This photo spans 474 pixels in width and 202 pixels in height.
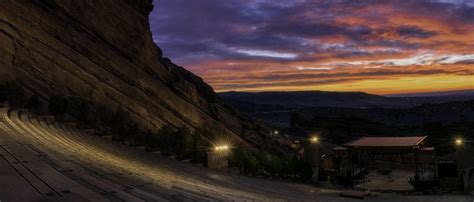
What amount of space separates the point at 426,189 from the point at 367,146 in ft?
11.5

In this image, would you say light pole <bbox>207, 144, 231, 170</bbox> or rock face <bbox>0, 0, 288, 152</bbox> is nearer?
light pole <bbox>207, 144, 231, 170</bbox>

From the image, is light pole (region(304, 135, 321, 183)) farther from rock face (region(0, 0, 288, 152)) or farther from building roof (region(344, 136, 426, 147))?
rock face (region(0, 0, 288, 152))

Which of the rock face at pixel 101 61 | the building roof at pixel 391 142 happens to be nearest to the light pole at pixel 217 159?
the rock face at pixel 101 61

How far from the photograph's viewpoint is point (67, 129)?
15.1 m

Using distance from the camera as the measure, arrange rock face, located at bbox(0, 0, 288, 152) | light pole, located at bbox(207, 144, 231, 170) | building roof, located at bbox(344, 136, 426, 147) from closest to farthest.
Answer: light pole, located at bbox(207, 144, 231, 170)
rock face, located at bbox(0, 0, 288, 152)
building roof, located at bbox(344, 136, 426, 147)

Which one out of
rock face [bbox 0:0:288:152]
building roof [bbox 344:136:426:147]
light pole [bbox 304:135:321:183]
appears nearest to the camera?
rock face [bbox 0:0:288:152]

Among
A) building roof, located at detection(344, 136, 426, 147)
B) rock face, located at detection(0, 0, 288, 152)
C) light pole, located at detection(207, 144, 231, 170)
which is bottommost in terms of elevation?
light pole, located at detection(207, 144, 231, 170)

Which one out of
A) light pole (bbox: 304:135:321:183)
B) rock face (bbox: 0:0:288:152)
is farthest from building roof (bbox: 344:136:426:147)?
rock face (bbox: 0:0:288:152)

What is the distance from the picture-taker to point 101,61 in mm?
25625

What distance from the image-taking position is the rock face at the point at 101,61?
66.6ft

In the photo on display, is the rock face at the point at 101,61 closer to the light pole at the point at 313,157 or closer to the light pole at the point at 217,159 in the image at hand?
the light pole at the point at 217,159

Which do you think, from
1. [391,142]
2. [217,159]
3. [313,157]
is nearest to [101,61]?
[217,159]

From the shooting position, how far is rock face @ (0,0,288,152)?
2030cm

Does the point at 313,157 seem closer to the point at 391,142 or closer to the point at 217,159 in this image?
the point at 391,142
